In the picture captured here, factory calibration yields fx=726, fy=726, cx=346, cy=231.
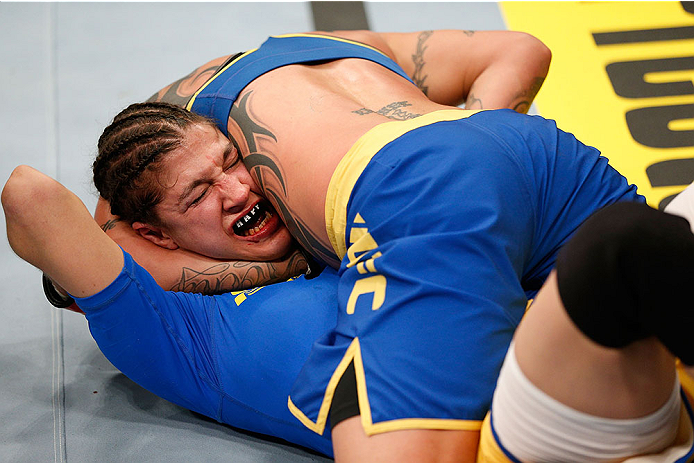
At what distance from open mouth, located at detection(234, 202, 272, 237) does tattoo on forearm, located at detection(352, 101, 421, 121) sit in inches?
13.2

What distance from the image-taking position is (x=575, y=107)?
7.27 ft

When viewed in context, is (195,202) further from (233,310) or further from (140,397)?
(140,397)

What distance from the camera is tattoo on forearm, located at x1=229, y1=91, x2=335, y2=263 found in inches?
57.5

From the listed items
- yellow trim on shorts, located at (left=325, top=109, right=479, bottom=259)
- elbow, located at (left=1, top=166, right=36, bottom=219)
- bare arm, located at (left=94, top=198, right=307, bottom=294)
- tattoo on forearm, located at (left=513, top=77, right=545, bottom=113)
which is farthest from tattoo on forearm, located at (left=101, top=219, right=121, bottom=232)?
tattoo on forearm, located at (left=513, top=77, right=545, bottom=113)

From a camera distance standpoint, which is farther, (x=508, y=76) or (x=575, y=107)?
(x=575, y=107)

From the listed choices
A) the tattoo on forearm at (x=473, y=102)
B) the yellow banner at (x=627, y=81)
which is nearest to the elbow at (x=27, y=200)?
the tattoo on forearm at (x=473, y=102)

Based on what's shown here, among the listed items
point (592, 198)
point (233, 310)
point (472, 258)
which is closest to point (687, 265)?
point (472, 258)

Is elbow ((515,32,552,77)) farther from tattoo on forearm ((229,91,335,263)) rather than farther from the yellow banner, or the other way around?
tattoo on forearm ((229,91,335,263))

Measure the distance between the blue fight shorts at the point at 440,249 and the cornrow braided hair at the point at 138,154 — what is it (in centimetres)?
41

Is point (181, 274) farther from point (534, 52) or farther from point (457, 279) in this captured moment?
point (534, 52)

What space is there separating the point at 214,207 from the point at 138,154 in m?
0.19

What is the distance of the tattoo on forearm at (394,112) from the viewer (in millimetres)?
1400

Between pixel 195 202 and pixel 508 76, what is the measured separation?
2.67 ft

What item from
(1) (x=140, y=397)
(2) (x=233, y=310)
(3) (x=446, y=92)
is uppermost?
(3) (x=446, y=92)
